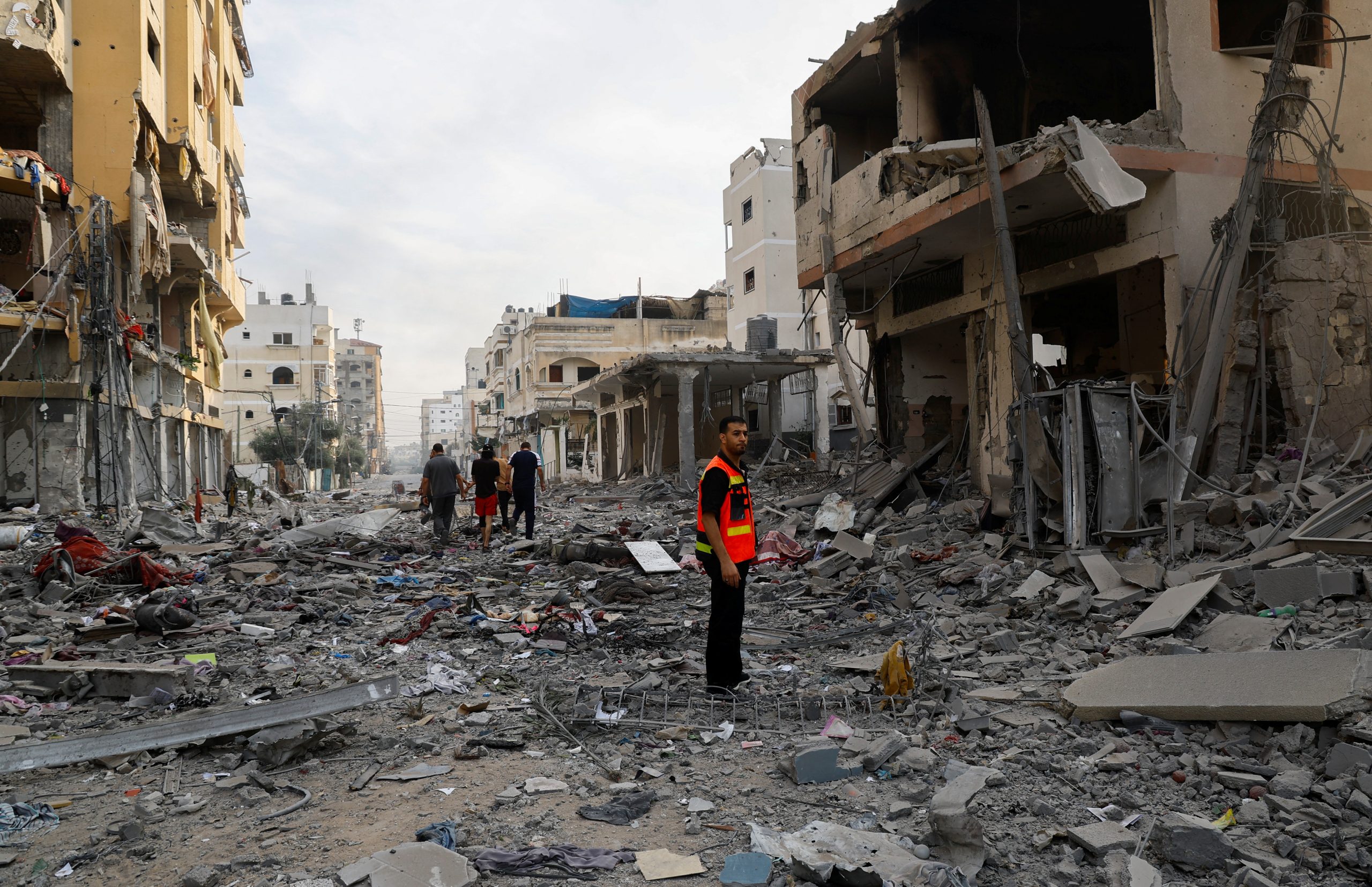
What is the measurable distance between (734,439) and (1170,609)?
128 inches

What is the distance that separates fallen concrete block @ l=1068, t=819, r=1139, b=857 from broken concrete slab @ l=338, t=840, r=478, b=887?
2.08 meters

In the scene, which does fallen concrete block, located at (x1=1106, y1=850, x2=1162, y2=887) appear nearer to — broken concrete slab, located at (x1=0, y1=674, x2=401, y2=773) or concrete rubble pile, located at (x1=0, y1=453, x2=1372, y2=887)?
concrete rubble pile, located at (x1=0, y1=453, x2=1372, y2=887)

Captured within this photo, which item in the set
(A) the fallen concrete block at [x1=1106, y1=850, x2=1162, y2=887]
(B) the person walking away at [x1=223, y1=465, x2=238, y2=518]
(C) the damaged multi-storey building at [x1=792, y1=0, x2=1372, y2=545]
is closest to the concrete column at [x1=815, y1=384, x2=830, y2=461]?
(C) the damaged multi-storey building at [x1=792, y1=0, x2=1372, y2=545]

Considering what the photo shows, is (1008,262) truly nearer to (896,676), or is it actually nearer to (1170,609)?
(1170,609)

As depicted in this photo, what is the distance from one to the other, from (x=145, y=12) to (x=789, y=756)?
22009 millimetres

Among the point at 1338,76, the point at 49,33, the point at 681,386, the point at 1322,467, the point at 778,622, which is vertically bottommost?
the point at 778,622

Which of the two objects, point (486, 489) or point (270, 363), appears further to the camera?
point (270, 363)

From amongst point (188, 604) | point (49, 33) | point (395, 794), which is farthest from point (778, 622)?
point (49, 33)

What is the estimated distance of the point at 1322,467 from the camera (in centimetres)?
811

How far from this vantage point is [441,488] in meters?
13.0

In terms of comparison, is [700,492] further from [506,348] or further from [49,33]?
[506,348]

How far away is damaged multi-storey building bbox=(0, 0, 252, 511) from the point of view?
52.5ft

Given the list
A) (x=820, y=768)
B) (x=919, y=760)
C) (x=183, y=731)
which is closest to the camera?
(x=820, y=768)

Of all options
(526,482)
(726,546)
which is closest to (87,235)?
(526,482)
